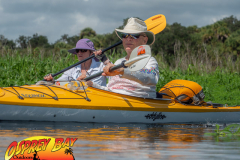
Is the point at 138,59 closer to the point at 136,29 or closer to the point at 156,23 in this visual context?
the point at 136,29

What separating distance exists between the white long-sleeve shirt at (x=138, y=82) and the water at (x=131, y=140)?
47 centimetres

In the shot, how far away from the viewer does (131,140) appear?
3973 millimetres

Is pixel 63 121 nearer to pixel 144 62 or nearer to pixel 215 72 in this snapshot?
pixel 144 62

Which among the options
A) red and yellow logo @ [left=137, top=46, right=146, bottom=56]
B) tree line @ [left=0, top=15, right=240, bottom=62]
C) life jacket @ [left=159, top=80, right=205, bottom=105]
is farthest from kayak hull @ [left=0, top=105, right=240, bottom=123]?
tree line @ [left=0, top=15, right=240, bottom=62]

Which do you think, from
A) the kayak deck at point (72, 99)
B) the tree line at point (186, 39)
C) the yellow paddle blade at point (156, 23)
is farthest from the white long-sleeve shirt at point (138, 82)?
the tree line at point (186, 39)

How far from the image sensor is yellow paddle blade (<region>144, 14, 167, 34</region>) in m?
6.91

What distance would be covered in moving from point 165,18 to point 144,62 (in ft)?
7.79

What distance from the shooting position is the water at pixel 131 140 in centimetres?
311

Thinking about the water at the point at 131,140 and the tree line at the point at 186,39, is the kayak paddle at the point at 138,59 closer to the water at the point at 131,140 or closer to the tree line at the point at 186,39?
the water at the point at 131,140

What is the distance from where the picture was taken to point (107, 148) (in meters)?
3.39

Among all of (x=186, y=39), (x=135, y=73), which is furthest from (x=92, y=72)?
(x=186, y=39)

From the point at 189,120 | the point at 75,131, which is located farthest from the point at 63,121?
the point at 189,120

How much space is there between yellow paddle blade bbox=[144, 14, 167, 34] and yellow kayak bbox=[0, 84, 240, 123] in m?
1.57

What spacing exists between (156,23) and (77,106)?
230 cm
